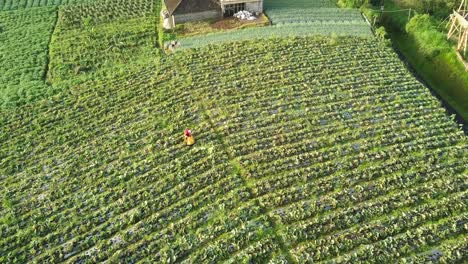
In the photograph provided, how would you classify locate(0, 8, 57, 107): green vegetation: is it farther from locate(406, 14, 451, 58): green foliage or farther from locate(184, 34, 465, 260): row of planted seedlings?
locate(406, 14, 451, 58): green foliage

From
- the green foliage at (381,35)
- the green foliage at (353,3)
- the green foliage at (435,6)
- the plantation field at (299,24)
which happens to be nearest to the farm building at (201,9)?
the plantation field at (299,24)

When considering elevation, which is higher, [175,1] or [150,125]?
[175,1]

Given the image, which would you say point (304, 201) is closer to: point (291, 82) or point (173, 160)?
point (173, 160)

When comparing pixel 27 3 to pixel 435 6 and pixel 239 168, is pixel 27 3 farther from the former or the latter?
pixel 435 6

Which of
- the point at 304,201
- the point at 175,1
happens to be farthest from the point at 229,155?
the point at 175,1

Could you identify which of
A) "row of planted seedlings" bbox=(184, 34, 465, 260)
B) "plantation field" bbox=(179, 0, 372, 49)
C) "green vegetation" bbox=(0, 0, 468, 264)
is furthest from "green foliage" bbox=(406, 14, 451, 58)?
"row of planted seedlings" bbox=(184, 34, 465, 260)

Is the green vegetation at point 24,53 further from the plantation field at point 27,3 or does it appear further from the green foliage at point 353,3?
the green foliage at point 353,3
